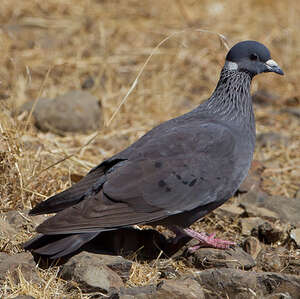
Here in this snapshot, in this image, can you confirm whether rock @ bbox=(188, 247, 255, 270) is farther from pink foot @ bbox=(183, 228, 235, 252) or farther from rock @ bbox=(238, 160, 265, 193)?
rock @ bbox=(238, 160, 265, 193)

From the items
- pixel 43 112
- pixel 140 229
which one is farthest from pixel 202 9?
pixel 140 229

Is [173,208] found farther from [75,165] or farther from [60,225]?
[75,165]

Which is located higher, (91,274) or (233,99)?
(233,99)

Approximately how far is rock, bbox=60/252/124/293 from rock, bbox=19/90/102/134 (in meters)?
2.59

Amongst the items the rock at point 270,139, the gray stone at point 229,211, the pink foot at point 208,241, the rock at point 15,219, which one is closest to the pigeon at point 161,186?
the pink foot at point 208,241

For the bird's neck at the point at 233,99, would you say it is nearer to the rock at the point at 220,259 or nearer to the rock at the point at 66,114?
the rock at the point at 220,259

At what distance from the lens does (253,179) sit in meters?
5.10

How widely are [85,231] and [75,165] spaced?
1563mm

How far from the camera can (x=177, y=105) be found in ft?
22.2

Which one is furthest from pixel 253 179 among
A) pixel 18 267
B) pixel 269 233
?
pixel 18 267

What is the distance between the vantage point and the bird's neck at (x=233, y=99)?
420 cm

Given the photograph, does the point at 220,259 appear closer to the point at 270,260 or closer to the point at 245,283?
the point at 270,260

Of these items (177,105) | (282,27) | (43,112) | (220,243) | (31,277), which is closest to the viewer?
(31,277)

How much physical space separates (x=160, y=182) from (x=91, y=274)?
0.71 meters
